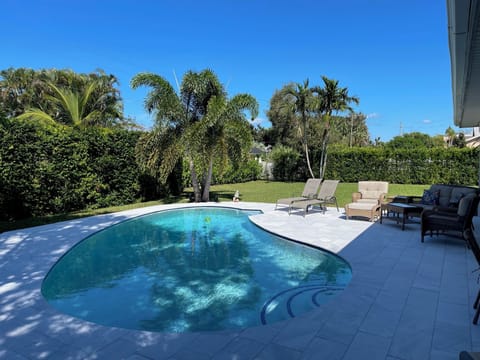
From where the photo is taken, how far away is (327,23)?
57.0ft

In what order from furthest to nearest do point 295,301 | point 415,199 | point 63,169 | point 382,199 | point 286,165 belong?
1. point 286,165
2. point 63,169
3. point 415,199
4. point 382,199
5. point 295,301

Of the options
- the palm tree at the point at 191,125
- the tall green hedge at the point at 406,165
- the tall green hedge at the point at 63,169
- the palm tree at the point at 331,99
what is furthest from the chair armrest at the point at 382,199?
the tall green hedge at the point at 406,165

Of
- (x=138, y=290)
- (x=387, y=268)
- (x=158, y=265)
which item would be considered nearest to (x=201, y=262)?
(x=158, y=265)

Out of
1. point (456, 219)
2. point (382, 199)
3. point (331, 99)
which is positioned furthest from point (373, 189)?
point (331, 99)

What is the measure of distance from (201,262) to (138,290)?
1.53 metres

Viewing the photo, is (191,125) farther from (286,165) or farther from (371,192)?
(286,165)

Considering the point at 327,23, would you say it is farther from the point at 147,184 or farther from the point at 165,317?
the point at 165,317

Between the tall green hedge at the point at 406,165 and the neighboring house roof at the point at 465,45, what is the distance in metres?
13.0

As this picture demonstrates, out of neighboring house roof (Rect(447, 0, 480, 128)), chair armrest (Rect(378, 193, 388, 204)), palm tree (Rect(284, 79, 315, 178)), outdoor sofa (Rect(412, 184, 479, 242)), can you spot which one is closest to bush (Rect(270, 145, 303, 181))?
palm tree (Rect(284, 79, 315, 178))

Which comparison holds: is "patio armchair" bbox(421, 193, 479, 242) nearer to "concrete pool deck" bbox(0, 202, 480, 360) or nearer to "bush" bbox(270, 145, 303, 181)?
"concrete pool deck" bbox(0, 202, 480, 360)

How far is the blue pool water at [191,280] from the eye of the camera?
3.91 meters

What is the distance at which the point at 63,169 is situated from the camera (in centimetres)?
1064

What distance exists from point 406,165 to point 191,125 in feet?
53.9

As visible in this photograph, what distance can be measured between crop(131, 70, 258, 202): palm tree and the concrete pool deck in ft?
25.3
